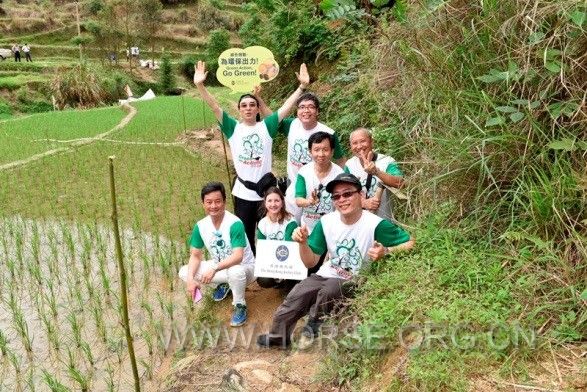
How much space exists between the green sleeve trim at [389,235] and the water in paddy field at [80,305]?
1536 millimetres

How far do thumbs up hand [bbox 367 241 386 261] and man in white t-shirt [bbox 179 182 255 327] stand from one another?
1.01 meters

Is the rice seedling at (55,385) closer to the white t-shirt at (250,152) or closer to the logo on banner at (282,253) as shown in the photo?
the logo on banner at (282,253)

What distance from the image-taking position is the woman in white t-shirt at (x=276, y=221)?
12.0ft

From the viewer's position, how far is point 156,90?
82.8ft

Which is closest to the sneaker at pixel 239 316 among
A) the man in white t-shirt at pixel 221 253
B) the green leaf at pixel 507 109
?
the man in white t-shirt at pixel 221 253

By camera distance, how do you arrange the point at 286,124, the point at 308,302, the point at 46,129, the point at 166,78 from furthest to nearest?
the point at 166,78
the point at 46,129
the point at 286,124
the point at 308,302

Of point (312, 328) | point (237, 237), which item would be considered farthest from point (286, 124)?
point (312, 328)

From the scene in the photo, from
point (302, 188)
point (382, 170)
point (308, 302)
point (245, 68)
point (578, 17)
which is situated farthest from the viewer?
point (245, 68)

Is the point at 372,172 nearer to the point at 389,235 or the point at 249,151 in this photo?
the point at 389,235

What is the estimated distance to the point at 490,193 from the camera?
9.55 ft

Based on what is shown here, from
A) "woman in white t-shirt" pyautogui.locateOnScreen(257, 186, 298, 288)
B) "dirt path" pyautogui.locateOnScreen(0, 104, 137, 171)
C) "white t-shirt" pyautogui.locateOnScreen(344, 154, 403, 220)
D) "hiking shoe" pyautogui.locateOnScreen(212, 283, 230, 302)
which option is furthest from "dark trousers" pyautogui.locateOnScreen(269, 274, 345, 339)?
"dirt path" pyautogui.locateOnScreen(0, 104, 137, 171)

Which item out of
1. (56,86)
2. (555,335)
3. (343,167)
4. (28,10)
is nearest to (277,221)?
(343,167)

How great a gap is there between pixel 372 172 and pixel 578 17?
1.40m

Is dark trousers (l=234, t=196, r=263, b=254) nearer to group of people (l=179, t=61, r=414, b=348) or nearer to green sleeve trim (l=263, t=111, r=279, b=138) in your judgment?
group of people (l=179, t=61, r=414, b=348)
